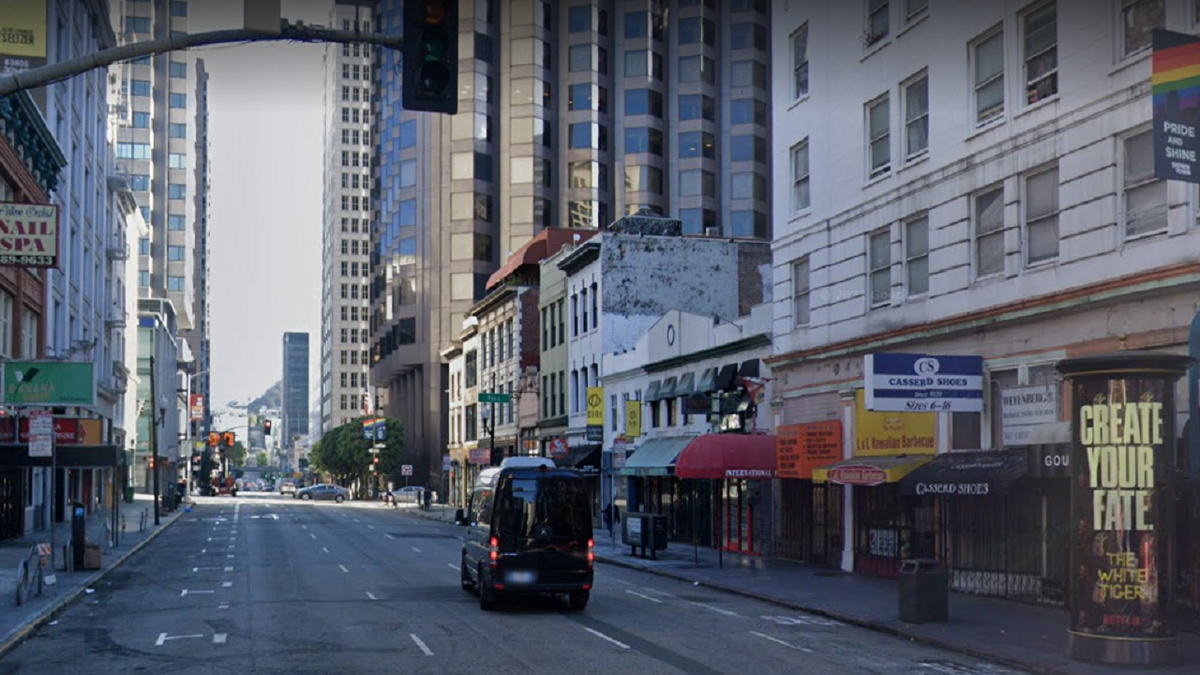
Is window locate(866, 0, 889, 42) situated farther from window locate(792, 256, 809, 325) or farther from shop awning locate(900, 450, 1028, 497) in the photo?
Answer: shop awning locate(900, 450, 1028, 497)

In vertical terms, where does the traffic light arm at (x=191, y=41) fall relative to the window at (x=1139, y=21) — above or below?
below

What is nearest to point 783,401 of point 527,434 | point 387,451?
point 527,434

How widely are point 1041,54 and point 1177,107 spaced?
791cm

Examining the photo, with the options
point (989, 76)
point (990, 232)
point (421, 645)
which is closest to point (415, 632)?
point (421, 645)

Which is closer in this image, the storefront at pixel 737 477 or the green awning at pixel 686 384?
the storefront at pixel 737 477

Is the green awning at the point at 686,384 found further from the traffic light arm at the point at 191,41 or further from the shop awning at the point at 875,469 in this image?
the traffic light arm at the point at 191,41

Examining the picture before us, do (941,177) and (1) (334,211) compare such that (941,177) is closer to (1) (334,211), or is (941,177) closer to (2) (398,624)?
(2) (398,624)

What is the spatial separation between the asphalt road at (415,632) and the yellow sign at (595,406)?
2047cm

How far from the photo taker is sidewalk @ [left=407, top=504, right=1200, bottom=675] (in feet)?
58.5

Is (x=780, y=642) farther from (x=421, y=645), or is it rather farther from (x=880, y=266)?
(x=880, y=266)

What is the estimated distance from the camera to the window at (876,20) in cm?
3145

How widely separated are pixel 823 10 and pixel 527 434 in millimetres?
40881

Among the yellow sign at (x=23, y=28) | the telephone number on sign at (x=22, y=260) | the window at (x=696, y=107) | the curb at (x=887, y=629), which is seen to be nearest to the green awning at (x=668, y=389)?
the curb at (x=887, y=629)

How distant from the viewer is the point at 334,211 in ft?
624
